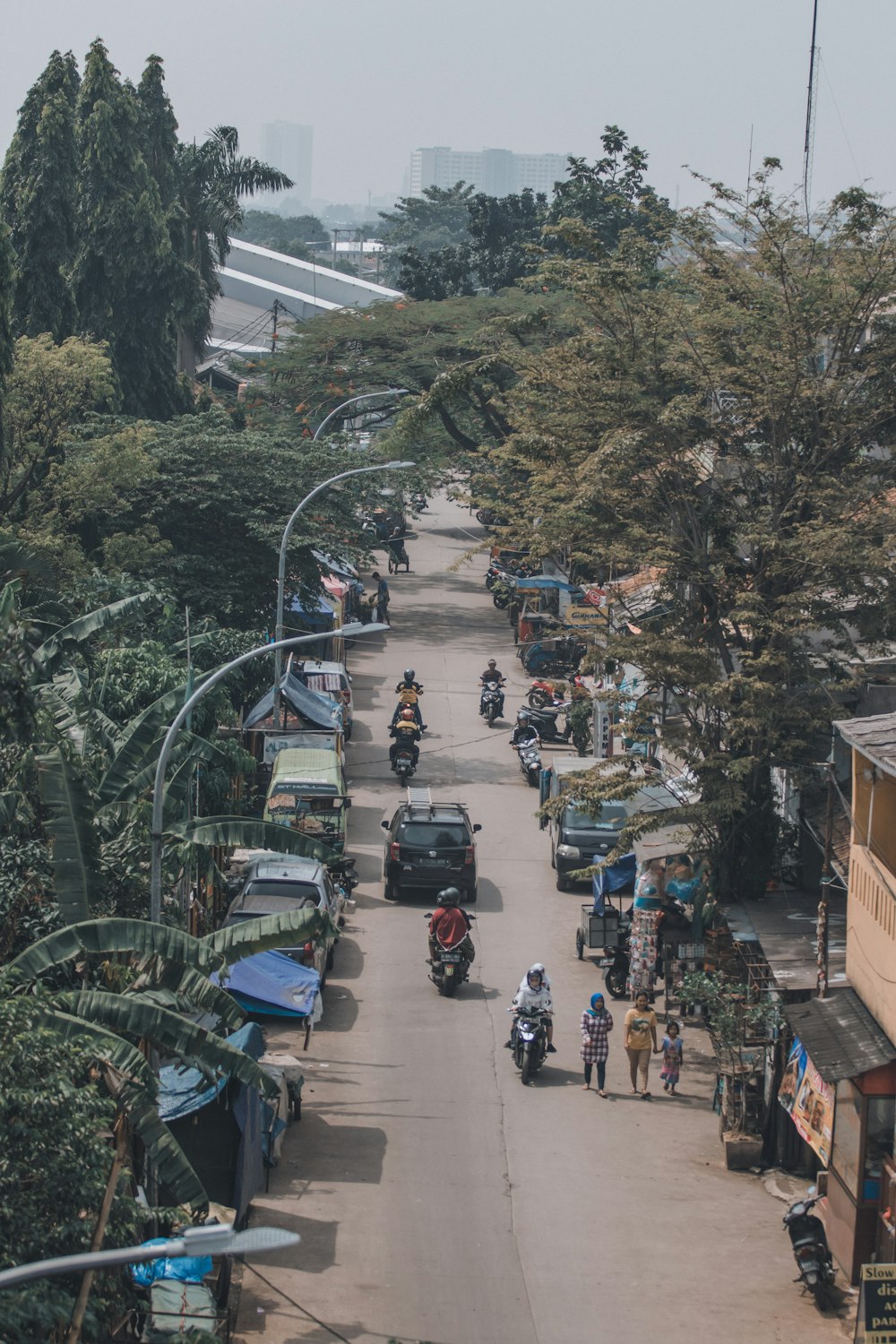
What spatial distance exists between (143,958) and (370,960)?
30.4ft

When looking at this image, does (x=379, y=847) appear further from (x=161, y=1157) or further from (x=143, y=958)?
(x=161, y=1157)

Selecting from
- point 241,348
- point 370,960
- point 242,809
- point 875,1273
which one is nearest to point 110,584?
point 242,809

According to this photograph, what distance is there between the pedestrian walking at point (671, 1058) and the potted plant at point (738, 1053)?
75cm

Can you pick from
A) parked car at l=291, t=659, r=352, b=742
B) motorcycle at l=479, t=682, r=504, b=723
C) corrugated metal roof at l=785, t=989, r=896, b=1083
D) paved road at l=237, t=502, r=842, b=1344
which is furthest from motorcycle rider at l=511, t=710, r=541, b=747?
corrugated metal roof at l=785, t=989, r=896, b=1083

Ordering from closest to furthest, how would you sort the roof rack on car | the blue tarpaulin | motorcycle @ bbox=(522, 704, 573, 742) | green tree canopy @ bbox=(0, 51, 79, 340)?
the blue tarpaulin < the roof rack on car < motorcycle @ bbox=(522, 704, 573, 742) < green tree canopy @ bbox=(0, 51, 79, 340)

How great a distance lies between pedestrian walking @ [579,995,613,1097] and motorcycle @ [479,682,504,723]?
69.6 ft

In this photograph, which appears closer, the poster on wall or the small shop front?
the small shop front

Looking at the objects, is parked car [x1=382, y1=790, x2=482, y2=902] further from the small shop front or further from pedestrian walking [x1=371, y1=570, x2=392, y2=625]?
pedestrian walking [x1=371, y1=570, x2=392, y2=625]

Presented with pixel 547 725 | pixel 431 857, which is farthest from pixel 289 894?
pixel 547 725

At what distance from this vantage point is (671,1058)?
19625 millimetres

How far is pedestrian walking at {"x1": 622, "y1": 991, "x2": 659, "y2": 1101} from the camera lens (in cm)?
1933

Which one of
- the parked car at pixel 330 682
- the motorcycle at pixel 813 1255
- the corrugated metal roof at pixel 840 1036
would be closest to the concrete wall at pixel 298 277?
the parked car at pixel 330 682

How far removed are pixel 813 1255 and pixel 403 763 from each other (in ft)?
69.6

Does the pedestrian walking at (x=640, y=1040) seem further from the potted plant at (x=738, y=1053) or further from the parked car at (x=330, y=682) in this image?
the parked car at (x=330, y=682)
